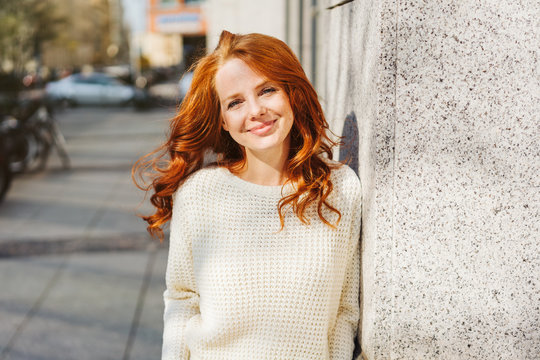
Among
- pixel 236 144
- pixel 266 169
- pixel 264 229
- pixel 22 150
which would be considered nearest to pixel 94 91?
pixel 22 150

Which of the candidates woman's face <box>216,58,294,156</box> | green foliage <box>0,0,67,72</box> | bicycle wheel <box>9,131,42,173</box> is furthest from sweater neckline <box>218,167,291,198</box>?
green foliage <box>0,0,67,72</box>

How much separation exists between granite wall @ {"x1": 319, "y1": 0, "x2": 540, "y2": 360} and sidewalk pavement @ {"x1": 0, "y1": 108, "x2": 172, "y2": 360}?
39.0 inches

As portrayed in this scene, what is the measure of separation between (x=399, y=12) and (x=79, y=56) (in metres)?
90.1

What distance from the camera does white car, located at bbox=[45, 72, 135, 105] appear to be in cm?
2431

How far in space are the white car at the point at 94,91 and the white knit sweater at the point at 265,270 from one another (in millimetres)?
23287

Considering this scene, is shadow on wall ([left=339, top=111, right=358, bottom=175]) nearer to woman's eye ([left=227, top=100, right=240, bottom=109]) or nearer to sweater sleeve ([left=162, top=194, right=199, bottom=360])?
woman's eye ([left=227, top=100, right=240, bottom=109])

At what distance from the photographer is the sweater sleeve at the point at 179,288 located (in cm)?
186

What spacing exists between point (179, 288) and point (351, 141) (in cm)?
76

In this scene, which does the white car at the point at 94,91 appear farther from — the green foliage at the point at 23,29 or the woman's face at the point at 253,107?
the woman's face at the point at 253,107

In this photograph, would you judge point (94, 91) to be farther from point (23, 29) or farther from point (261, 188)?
point (261, 188)

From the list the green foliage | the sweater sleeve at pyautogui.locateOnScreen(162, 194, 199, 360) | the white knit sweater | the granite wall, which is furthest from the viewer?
the green foliage

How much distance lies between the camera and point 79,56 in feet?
279

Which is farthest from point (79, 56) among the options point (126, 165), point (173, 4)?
point (126, 165)

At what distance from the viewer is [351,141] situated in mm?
1921
